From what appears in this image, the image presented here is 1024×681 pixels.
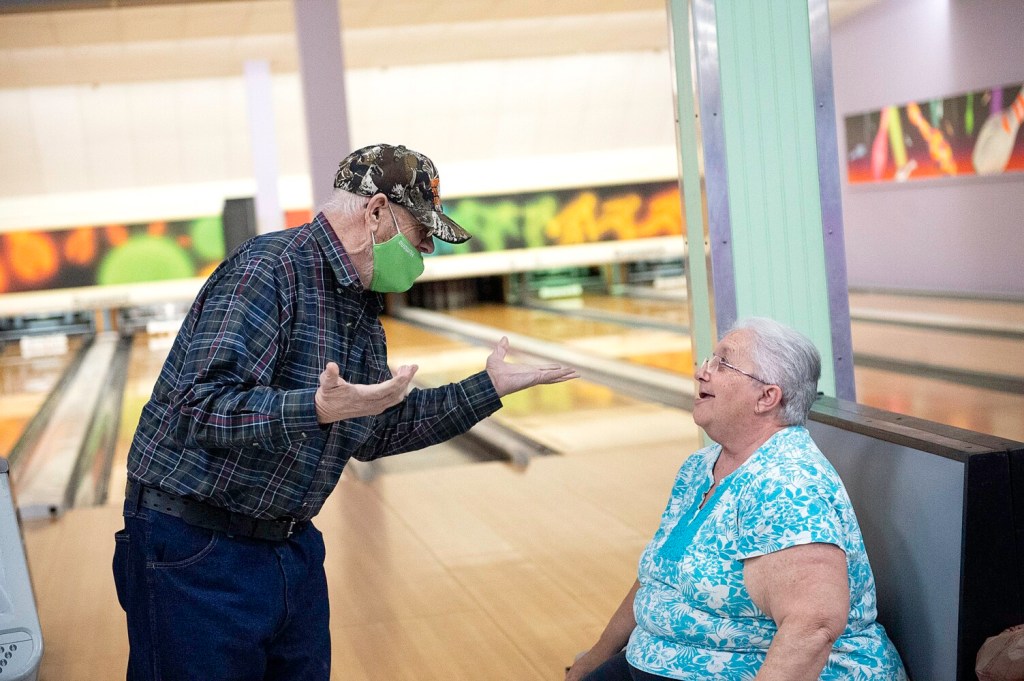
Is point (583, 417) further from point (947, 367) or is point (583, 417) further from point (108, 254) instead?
point (108, 254)

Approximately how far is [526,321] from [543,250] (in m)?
3.11

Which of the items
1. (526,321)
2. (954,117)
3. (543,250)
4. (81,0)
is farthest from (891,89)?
(81,0)

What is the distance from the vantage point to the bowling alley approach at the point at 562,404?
5.53ft

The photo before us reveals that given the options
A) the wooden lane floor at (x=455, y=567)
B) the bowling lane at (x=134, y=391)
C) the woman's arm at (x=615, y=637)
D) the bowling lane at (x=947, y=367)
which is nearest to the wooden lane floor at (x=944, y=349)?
the bowling lane at (x=947, y=367)

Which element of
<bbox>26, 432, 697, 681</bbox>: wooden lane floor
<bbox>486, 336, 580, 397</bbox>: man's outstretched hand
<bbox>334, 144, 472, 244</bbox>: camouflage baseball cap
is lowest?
<bbox>26, 432, 697, 681</bbox>: wooden lane floor

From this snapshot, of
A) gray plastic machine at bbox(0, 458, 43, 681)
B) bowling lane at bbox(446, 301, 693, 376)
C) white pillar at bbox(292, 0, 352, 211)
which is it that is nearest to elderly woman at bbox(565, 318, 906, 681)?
gray plastic machine at bbox(0, 458, 43, 681)

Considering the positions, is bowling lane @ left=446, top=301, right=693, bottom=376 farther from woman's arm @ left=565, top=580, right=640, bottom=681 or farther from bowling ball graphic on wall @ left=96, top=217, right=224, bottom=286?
woman's arm @ left=565, top=580, right=640, bottom=681

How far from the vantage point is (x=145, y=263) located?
13828 millimetres

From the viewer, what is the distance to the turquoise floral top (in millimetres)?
1678

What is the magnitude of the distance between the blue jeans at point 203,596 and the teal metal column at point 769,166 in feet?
4.08

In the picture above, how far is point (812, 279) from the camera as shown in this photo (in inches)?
103

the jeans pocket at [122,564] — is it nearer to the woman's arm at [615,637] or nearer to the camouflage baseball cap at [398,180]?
the camouflage baseball cap at [398,180]

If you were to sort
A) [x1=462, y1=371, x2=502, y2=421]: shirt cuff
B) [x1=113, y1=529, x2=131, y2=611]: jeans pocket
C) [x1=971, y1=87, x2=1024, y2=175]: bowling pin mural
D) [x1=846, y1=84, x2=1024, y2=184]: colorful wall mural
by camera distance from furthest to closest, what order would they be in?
1. [x1=846, y1=84, x2=1024, y2=184]: colorful wall mural
2. [x1=971, y1=87, x2=1024, y2=175]: bowling pin mural
3. [x1=462, y1=371, x2=502, y2=421]: shirt cuff
4. [x1=113, y1=529, x2=131, y2=611]: jeans pocket

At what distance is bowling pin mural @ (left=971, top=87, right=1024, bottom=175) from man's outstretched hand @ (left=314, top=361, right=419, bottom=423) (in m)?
8.67
